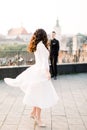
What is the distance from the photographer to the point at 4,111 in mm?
6766

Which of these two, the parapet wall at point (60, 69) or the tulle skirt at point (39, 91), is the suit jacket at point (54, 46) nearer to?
the parapet wall at point (60, 69)

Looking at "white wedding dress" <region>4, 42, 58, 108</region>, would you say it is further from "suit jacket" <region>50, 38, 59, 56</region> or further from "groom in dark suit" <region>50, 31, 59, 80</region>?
"suit jacket" <region>50, 38, 59, 56</region>

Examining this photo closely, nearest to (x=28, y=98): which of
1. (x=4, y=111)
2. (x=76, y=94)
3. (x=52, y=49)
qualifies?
(x=4, y=111)

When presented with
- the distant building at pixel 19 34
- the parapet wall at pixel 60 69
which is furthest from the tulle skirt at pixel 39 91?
the distant building at pixel 19 34

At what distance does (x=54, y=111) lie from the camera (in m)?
6.87

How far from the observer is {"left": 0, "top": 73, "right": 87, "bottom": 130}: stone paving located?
568 cm

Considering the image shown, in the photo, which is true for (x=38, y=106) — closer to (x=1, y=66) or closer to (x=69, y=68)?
(x=1, y=66)

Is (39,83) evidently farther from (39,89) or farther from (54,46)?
(54,46)

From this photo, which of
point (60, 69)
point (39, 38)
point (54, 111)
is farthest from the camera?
point (60, 69)

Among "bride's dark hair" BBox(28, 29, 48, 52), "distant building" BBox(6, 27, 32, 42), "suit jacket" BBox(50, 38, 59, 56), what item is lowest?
"distant building" BBox(6, 27, 32, 42)

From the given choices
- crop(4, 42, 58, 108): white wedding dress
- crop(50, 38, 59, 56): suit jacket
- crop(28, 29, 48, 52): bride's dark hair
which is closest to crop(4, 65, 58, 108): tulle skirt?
crop(4, 42, 58, 108): white wedding dress

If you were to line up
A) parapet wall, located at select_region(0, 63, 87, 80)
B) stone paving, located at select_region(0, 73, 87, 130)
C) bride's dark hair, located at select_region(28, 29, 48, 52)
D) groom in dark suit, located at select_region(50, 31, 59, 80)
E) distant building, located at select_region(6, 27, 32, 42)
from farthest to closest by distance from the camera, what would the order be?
distant building, located at select_region(6, 27, 32, 42), parapet wall, located at select_region(0, 63, 87, 80), groom in dark suit, located at select_region(50, 31, 59, 80), stone paving, located at select_region(0, 73, 87, 130), bride's dark hair, located at select_region(28, 29, 48, 52)

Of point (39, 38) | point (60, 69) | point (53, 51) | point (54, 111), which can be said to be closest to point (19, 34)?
point (60, 69)

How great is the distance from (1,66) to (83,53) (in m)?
4.73
